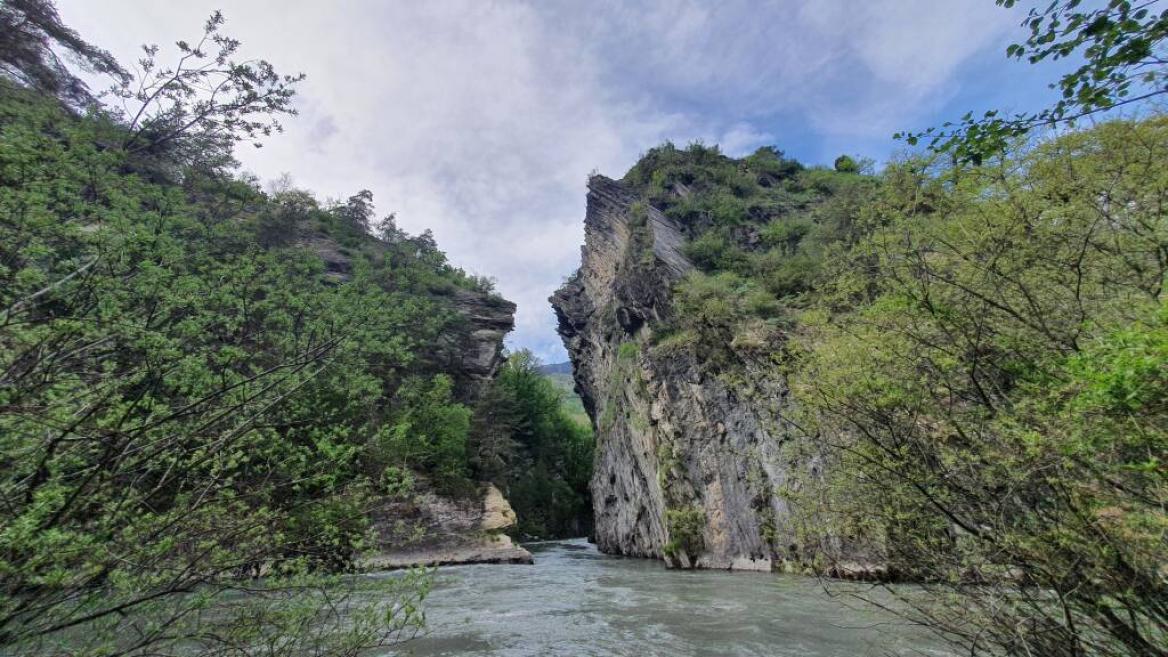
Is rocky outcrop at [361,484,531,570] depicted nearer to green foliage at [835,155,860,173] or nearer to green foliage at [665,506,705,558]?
green foliage at [665,506,705,558]

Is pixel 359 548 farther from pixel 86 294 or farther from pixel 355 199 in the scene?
pixel 355 199

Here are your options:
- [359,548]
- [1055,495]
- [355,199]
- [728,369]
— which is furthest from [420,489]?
[355,199]

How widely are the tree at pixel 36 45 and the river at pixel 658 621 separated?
11942 millimetres

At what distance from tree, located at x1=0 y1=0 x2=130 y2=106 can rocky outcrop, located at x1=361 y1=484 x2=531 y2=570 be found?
1746 centimetres

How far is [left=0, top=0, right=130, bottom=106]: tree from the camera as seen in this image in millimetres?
9580

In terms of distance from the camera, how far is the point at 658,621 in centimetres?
986

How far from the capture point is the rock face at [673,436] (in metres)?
17.5

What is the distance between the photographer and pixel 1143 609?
3.31 metres

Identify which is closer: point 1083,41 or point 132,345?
point 1083,41

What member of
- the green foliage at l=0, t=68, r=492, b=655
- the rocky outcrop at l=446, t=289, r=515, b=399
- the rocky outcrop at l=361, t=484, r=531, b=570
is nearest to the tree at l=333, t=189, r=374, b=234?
the rocky outcrop at l=446, t=289, r=515, b=399

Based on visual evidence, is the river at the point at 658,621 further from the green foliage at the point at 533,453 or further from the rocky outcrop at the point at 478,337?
the rocky outcrop at the point at 478,337

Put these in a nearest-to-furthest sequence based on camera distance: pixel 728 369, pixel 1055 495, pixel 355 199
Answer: pixel 1055 495, pixel 728 369, pixel 355 199

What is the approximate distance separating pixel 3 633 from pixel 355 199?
56.1 meters

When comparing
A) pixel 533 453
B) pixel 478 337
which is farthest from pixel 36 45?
pixel 533 453
